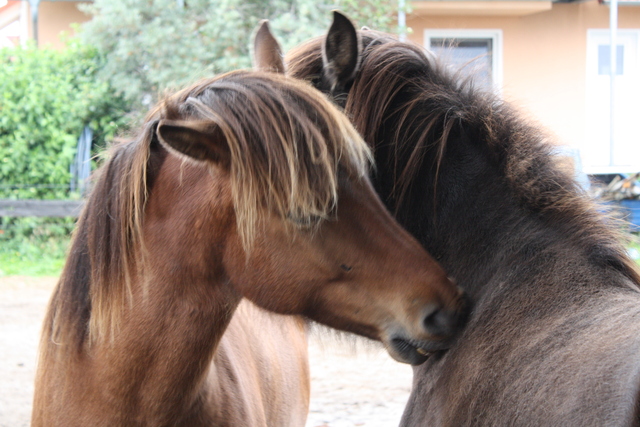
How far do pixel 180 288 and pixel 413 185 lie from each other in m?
0.73

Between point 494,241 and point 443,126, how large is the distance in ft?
1.20

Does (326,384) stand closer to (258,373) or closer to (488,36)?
(258,373)

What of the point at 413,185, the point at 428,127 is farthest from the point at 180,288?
the point at 428,127

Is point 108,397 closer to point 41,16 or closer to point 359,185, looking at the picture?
point 359,185

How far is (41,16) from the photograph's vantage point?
9906 millimetres

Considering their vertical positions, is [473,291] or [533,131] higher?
[533,131]

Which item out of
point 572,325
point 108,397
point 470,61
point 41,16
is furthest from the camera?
point 41,16

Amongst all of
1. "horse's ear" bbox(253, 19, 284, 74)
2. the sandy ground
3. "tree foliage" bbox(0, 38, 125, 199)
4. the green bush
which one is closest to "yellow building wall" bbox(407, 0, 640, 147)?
"tree foliage" bbox(0, 38, 125, 199)

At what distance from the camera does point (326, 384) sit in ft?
15.8

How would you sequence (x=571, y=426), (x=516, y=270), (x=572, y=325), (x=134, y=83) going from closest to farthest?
(x=571, y=426) → (x=572, y=325) → (x=516, y=270) → (x=134, y=83)

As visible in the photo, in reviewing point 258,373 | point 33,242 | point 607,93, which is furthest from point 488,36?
point 258,373

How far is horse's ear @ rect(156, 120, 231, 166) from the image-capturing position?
1.48m

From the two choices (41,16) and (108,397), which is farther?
(41,16)

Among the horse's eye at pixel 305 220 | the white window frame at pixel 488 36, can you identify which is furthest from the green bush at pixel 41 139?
the horse's eye at pixel 305 220
